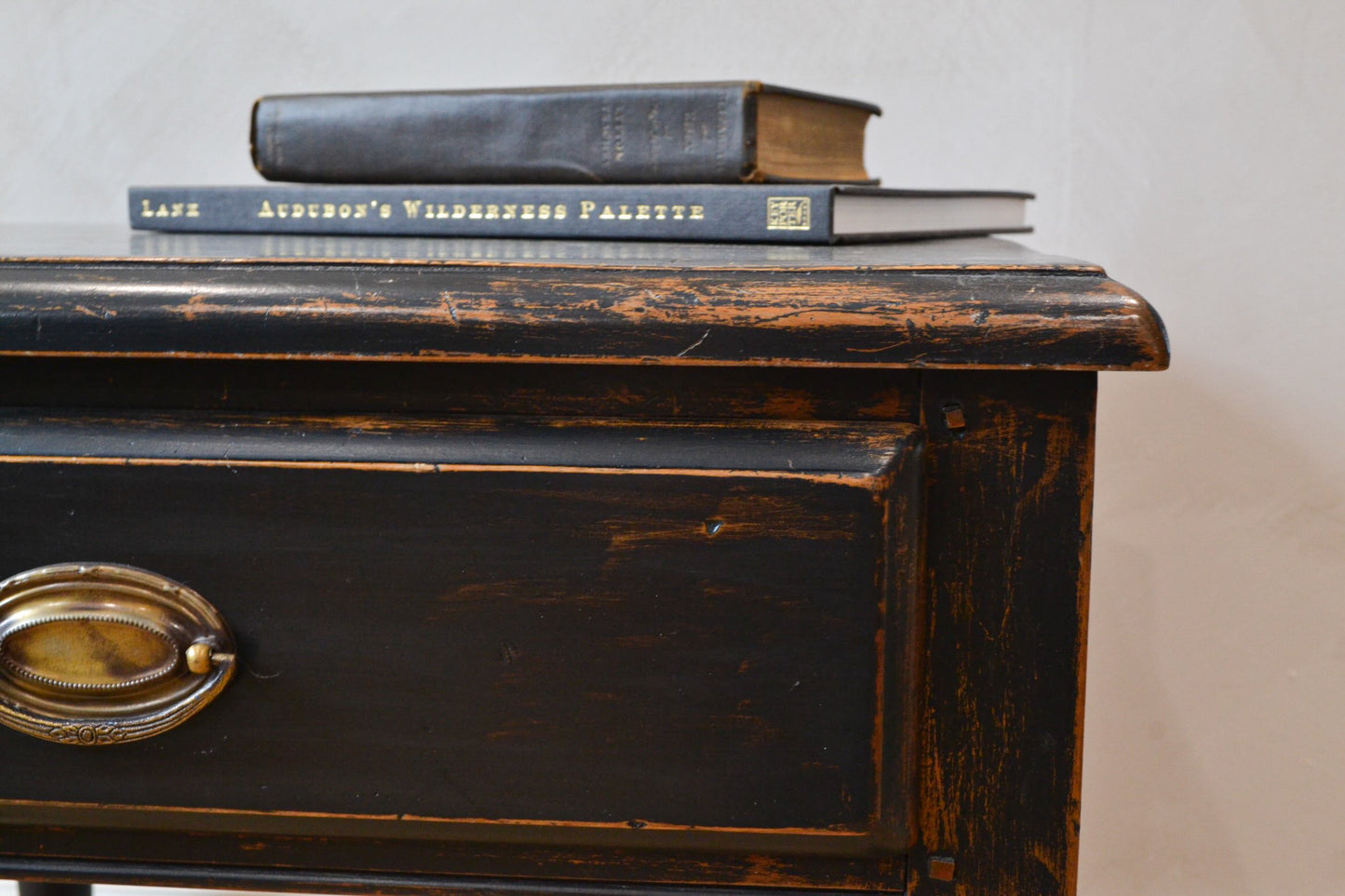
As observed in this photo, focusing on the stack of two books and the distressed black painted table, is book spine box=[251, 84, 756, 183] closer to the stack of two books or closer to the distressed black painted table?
the stack of two books

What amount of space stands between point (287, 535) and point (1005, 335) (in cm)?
22

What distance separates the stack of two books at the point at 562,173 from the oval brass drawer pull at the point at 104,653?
0.25m

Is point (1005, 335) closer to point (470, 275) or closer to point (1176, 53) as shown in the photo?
point (470, 275)

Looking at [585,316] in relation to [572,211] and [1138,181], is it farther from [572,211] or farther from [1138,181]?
[1138,181]

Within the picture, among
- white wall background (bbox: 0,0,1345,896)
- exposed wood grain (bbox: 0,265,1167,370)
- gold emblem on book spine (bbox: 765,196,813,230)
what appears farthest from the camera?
white wall background (bbox: 0,0,1345,896)

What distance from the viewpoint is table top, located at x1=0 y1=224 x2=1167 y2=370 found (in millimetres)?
330

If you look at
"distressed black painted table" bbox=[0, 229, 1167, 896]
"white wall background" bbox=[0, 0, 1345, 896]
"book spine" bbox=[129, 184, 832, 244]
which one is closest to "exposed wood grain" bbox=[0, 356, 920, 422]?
"distressed black painted table" bbox=[0, 229, 1167, 896]

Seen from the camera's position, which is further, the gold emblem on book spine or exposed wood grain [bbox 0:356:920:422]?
the gold emblem on book spine

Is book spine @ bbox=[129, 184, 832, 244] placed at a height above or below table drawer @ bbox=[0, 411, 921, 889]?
above

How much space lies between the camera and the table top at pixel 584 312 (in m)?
0.33

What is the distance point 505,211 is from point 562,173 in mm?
38

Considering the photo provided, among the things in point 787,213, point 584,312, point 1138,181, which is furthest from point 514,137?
point 1138,181

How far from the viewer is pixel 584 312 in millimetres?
341

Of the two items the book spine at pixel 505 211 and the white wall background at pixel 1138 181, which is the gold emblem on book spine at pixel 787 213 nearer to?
the book spine at pixel 505 211
